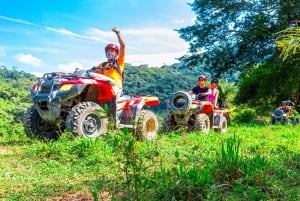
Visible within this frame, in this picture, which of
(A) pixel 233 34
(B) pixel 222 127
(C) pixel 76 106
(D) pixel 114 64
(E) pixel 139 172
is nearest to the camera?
(E) pixel 139 172

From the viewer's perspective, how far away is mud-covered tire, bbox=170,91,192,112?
10.4 meters

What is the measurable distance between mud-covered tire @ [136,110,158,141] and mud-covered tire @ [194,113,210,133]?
1.97 m

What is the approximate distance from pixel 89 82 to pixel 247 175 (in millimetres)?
4327

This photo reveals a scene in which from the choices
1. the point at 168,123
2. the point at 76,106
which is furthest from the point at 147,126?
the point at 168,123

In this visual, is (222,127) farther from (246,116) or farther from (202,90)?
(246,116)

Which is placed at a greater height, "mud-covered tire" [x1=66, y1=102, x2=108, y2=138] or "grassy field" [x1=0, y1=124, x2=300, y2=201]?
"mud-covered tire" [x1=66, y1=102, x2=108, y2=138]

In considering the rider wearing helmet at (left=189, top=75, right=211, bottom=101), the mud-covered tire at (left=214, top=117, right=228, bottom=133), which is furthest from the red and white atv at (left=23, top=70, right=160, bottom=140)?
the mud-covered tire at (left=214, top=117, right=228, bottom=133)

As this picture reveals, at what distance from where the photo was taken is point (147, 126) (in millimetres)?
8727

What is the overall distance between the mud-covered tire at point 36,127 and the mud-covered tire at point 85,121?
731 millimetres

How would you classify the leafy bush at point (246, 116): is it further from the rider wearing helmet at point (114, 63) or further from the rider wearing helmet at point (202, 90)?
the rider wearing helmet at point (114, 63)

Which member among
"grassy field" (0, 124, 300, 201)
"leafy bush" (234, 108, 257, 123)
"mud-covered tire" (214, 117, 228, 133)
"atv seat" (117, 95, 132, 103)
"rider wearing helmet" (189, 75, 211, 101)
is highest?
"rider wearing helmet" (189, 75, 211, 101)

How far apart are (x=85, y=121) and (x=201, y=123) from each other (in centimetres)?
402

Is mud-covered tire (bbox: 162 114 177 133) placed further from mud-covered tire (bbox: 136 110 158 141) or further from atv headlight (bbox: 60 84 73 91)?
atv headlight (bbox: 60 84 73 91)

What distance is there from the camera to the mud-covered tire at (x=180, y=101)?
411 inches
